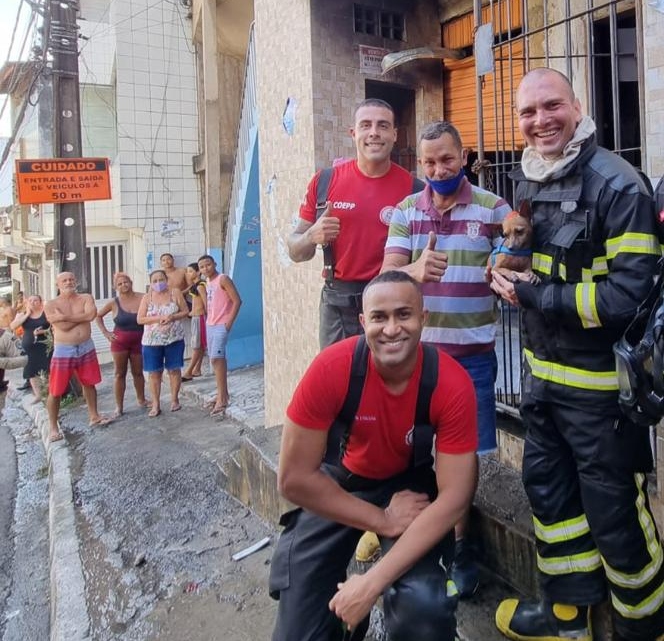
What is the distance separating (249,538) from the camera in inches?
156

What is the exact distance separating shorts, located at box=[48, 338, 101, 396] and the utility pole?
191 cm

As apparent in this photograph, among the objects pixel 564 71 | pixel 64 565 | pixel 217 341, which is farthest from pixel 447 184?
pixel 217 341

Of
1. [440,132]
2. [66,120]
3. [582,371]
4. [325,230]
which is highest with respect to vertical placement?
[66,120]

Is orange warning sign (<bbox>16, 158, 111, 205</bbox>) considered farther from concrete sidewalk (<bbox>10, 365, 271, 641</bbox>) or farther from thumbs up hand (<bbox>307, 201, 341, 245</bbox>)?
thumbs up hand (<bbox>307, 201, 341, 245</bbox>)

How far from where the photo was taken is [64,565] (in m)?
3.91

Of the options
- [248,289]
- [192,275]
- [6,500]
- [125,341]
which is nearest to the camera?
[6,500]

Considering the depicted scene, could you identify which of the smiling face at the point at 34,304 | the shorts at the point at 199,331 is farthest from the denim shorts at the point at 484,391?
the smiling face at the point at 34,304

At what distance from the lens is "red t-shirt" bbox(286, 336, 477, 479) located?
2.10 meters

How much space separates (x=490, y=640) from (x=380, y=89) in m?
4.93

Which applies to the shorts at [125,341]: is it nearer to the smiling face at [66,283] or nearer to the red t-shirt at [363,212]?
the smiling face at [66,283]

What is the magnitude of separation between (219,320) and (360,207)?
4.66 meters

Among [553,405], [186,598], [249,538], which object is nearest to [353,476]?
[553,405]

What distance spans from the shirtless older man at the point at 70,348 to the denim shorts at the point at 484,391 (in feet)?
18.8

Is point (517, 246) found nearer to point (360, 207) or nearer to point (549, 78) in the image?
point (549, 78)
